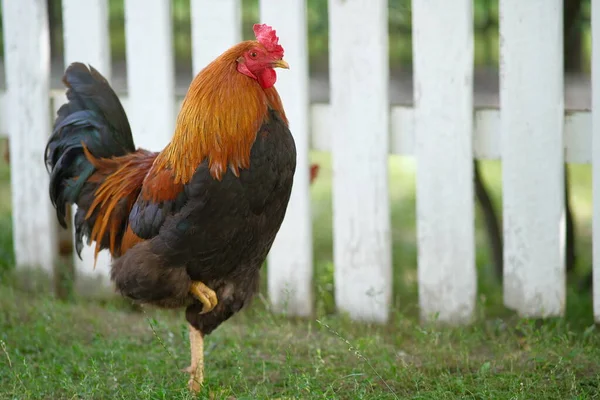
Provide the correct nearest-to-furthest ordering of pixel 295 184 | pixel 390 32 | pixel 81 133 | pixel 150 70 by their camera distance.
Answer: pixel 81 133 < pixel 295 184 < pixel 150 70 < pixel 390 32

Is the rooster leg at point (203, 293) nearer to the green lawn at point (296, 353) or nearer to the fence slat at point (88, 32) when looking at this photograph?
the green lawn at point (296, 353)

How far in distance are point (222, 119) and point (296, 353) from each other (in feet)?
4.69

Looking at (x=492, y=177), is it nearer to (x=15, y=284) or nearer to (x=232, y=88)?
(x=15, y=284)

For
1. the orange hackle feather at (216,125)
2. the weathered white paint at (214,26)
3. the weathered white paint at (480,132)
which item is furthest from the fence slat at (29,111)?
the orange hackle feather at (216,125)

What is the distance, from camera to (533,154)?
4.62m

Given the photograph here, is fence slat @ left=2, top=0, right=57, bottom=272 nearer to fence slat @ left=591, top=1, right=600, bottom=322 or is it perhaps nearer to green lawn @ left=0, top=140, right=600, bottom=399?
green lawn @ left=0, top=140, right=600, bottom=399

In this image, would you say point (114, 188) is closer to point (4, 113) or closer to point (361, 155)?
point (361, 155)

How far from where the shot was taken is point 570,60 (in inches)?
226

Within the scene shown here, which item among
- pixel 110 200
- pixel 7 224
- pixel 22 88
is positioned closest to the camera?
pixel 110 200

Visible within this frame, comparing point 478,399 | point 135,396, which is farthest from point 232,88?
point 478,399

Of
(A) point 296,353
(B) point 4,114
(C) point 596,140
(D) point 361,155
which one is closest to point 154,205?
(A) point 296,353

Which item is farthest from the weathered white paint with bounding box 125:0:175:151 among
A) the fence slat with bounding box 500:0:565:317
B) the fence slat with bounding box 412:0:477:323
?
the fence slat with bounding box 500:0:565:317

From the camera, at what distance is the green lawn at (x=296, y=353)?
3.99 meters

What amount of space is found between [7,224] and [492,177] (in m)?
4.28
